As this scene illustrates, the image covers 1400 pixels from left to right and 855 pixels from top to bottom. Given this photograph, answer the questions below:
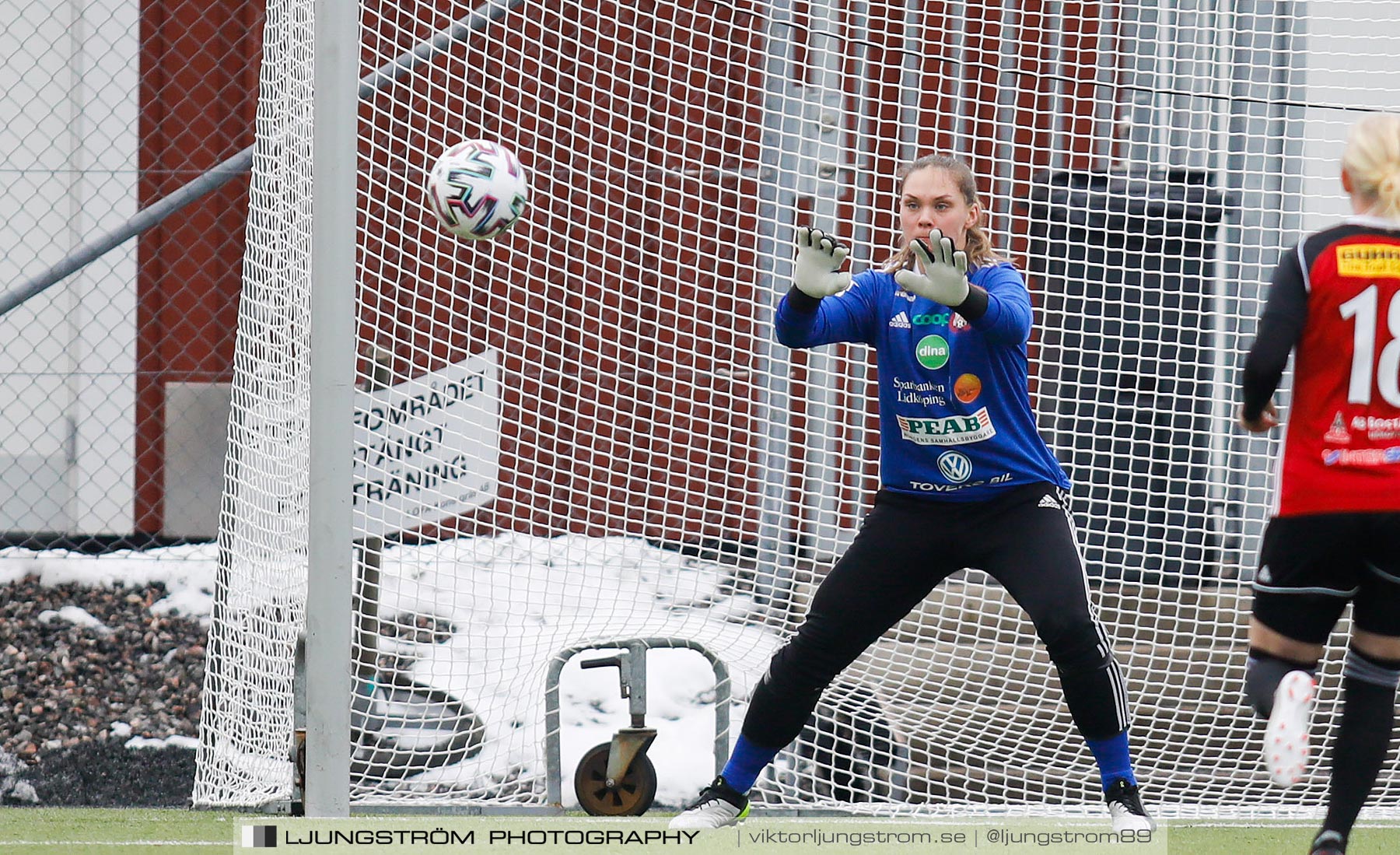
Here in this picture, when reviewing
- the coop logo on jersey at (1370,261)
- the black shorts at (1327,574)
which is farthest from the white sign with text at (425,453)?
the coop logo on jersey at (1370,261)

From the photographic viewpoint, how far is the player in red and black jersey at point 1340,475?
9.94 ft

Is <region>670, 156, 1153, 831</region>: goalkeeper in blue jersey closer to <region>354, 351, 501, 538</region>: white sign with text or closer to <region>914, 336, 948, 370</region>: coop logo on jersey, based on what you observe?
<region>914, 336, 948, 370</region>: coop logo on jersey

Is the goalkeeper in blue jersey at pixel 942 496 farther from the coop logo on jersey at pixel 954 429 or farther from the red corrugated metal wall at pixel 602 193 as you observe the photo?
the red corrugated metal wall at pixel 602 193

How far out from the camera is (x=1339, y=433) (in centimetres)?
307

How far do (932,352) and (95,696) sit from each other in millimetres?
3931

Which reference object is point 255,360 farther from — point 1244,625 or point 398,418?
point 1244,625

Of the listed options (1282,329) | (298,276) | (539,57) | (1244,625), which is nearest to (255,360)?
(298,276)

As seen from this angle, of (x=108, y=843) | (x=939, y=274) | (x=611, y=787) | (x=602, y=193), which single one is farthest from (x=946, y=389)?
(x=602, y=193)

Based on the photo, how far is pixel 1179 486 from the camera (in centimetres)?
560

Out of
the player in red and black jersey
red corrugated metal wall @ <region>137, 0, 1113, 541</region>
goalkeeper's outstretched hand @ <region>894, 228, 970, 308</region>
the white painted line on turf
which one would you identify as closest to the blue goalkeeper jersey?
goalkeeper's outstretched hand @ <region>894, 228, 970, 308</region>

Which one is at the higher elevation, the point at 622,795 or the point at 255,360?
the point at 255,360

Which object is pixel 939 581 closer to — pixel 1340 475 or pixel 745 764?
pixel 745 764

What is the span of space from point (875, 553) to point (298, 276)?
1999mm

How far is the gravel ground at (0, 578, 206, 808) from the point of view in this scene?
196 inches
